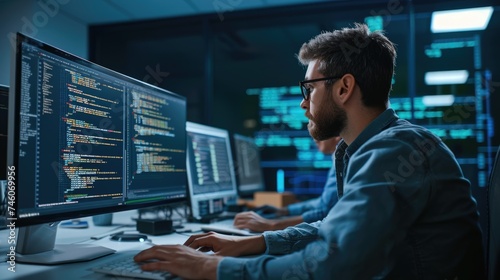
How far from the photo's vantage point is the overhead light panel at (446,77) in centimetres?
319

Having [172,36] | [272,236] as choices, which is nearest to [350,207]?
[272,236]

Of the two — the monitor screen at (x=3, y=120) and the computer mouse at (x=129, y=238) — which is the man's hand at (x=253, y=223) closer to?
the computer mouse at (x=129, y=238)

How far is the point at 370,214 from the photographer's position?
739 mm

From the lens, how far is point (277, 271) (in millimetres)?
764

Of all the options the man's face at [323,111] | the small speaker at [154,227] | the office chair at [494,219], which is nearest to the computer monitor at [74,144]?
the small speaker at [154,227]

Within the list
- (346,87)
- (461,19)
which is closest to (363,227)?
(346,87)

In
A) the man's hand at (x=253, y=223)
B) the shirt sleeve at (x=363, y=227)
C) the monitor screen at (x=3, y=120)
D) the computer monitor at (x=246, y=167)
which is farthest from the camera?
the computer monitor at (x=246, y=167)

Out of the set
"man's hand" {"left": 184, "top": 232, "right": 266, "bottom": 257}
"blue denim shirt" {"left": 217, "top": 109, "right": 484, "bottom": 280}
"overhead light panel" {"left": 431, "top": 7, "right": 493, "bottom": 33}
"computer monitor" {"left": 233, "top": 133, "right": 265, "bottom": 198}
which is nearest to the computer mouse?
"man's hand" {"left": 184, "top": 232, "right": 266, "bottom": 257}

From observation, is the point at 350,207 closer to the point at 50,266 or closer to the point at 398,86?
the point at 50,266

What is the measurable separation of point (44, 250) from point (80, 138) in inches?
13.5

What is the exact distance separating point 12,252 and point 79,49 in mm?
3232

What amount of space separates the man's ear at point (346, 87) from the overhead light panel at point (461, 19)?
2.61 meters

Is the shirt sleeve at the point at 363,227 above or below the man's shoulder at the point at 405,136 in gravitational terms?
below

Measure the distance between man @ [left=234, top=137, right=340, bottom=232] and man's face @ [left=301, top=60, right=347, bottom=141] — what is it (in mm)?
471
